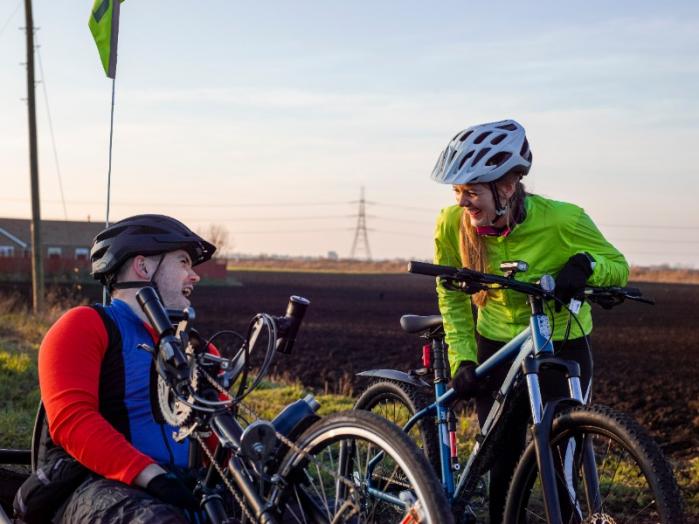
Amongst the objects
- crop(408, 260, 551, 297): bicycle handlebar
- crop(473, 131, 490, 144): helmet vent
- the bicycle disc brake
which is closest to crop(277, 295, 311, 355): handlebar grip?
the bicycle disc brake

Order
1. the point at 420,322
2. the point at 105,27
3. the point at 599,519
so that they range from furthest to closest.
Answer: the point at 105,27 → the point at 420,322 → the point at 599,519

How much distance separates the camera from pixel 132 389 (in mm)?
3297

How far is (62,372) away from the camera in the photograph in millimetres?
3143

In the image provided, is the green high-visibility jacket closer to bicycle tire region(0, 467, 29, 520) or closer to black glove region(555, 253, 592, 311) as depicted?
black glove region(555, 253, 592, 311)

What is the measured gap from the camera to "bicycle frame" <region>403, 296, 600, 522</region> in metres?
3.19

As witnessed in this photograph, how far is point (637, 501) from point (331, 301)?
31824mm

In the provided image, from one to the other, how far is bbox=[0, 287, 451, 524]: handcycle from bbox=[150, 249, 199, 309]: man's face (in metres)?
0.28

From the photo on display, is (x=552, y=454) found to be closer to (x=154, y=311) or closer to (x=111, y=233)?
(x=154, y=311)

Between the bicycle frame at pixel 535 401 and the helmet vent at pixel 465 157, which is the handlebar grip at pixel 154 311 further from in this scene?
the helmet vent at pixel 465 157

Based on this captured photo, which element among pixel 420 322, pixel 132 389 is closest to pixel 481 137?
pixel 420 322

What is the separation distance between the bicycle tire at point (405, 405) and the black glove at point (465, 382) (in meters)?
0.32

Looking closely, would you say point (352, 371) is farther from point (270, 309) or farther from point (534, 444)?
point (270, 309)

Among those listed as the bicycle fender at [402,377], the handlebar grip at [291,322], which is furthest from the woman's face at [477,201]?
the handlebar grip at [291,322]

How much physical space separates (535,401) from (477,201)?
103 cm
